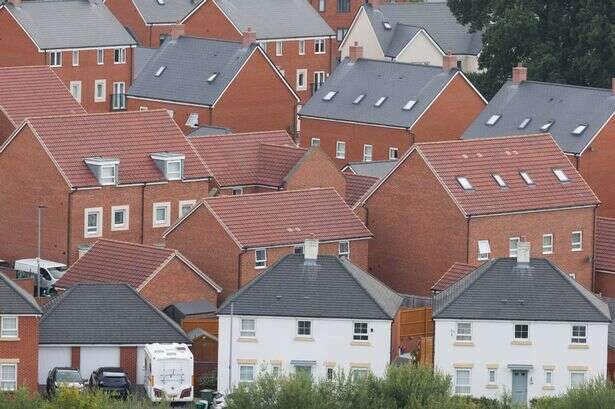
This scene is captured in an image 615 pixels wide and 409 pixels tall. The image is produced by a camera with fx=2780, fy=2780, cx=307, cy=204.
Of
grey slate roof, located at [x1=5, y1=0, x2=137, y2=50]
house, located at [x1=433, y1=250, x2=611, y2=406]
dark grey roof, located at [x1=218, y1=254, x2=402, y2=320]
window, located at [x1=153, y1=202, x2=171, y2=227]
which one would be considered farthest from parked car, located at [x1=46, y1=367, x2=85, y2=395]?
grey slate roof, located at [x1=5, y1=0, x2=137, y2=50]

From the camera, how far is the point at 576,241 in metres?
120

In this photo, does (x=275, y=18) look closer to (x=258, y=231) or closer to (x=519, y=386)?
(x=258, y=231)

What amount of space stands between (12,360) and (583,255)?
3018 centimetres

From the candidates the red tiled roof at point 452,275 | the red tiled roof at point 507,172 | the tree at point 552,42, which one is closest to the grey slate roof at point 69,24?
the tree at point 552,42

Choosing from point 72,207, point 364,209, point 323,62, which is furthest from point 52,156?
point 323,62

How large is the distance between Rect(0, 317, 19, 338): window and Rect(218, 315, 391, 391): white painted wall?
7.85m

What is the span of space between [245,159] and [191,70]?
22887 mm

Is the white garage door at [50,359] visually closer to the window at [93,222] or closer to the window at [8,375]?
the window at [8,375]

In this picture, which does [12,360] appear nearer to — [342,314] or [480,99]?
[342,314]

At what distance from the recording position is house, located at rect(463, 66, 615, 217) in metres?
132

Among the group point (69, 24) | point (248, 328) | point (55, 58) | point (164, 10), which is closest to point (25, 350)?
point (248, 328)

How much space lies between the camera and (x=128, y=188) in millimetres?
120062

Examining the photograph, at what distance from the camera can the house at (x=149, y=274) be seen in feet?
356

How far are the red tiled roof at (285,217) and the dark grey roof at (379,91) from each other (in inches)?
903
